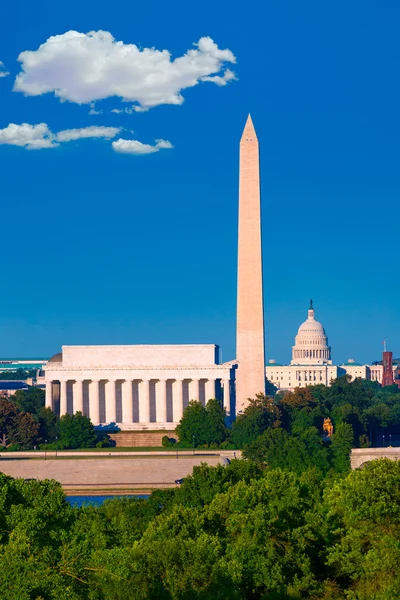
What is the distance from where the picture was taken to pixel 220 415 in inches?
4301

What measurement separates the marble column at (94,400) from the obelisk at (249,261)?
14.0 meters

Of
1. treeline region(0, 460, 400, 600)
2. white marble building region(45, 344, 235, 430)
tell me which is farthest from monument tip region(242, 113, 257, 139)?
treeline region(0, 460, 400, 600)

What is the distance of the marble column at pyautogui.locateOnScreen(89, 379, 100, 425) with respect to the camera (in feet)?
399

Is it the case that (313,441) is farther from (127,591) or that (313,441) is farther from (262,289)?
(127,591)

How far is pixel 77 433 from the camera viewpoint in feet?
356

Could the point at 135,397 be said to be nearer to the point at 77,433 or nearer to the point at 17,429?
the point at 77,433

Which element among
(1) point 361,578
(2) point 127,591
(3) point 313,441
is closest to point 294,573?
(1) point 361,578

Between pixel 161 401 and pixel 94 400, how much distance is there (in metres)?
5.51

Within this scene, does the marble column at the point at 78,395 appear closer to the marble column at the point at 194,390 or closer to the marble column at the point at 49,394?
the marble column at the point at 49,394

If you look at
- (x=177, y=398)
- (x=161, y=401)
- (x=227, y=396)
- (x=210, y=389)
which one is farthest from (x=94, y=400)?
(x=227, y=396)

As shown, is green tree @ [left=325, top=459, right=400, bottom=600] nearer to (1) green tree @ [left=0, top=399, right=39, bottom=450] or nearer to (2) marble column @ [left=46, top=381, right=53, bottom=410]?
(1) green tree @ [left=0, top=399, right=39, bottom=450]

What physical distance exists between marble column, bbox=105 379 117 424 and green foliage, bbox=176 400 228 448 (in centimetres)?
1234

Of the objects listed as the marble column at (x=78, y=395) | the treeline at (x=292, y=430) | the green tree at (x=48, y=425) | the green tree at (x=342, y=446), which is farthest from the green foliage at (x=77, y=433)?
the green tree at (x=342, y=446)

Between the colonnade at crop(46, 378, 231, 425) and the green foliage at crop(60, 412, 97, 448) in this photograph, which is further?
the colonnade at crop(46, 378, 231, 425)
